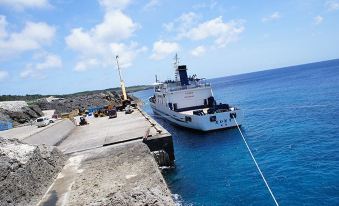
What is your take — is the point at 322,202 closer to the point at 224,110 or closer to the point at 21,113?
the point at 224,110

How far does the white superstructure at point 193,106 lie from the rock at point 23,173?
60.4 feet

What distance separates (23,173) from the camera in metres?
12.2

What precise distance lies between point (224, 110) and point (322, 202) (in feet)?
62.1

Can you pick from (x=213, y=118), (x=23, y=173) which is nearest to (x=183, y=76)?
(x=213, y=118)

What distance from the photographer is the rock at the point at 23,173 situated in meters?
11.1

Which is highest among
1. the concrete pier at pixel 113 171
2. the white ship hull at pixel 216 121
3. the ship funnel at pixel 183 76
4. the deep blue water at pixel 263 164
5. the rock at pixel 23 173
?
the ship funnel at pixel 183 76

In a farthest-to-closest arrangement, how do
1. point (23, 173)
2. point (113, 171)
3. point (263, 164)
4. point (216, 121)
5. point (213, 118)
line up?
point (216, 121), point (213, 118), point (263, 164), point (113, 171), point (23, 173)

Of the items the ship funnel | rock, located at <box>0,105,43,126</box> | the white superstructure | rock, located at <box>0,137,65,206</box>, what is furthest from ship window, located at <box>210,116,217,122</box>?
rock, located at <box>0,105,43,126</box>

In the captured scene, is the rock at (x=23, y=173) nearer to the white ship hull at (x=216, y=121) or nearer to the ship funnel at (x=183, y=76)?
the white ship hull at (x=216, y=121)

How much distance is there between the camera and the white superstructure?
102 ft

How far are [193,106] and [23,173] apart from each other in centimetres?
2901

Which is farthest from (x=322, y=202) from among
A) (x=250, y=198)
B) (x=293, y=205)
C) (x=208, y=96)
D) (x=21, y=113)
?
(x=21, y=113)

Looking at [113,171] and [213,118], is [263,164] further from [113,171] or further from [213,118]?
[213,118]

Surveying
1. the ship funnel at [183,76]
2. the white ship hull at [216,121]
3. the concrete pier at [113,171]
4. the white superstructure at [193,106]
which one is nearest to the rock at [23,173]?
the concrete pier at [113,171]
